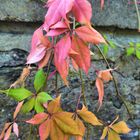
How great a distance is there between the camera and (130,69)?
128cm

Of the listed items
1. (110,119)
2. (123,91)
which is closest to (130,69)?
(123,91)

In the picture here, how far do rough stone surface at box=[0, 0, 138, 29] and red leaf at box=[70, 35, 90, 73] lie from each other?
436mm

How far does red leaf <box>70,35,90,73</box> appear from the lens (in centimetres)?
60

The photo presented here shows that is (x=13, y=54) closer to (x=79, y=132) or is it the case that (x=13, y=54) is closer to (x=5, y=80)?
(x=5, y=80)

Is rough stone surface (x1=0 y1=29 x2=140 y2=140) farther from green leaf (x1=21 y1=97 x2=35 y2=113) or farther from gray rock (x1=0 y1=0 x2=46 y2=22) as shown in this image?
green leaf (x1=21 y1=97 x2=35 y2=113)

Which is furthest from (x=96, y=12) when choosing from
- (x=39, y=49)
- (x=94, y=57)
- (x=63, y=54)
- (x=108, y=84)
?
(x=63, y=54)

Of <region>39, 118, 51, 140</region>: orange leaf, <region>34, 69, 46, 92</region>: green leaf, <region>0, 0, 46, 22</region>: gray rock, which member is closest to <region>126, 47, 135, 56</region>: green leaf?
<region>0, 0, 46, 22</region>: gray rock

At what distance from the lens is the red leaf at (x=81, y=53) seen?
599 mm

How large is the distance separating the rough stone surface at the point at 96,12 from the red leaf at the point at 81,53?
17.2 inches

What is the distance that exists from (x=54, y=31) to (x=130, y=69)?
2.39ft

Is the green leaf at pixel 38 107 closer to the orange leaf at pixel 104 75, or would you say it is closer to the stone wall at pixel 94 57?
the orange leaf at pixel 104 75

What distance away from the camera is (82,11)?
58cm

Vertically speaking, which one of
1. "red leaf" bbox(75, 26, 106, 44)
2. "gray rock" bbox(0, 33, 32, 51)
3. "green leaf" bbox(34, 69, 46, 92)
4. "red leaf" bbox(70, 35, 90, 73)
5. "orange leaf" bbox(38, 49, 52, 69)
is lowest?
"green leaf" bbox(34, 69, 46, 92)

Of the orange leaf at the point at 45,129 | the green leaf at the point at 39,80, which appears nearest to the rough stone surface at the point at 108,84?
the green leaf at the point at 39,80
